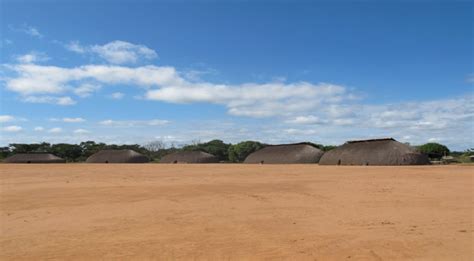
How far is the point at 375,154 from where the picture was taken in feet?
134

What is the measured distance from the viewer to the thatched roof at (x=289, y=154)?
53.7 m

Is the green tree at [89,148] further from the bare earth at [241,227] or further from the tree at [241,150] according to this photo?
the bare earth at [241,227]

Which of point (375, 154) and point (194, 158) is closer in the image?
point (375, 154)

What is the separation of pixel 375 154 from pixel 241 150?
3992 centimetres

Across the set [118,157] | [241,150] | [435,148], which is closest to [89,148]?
[118,157]

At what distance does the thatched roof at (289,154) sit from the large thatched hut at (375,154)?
6.98 meters

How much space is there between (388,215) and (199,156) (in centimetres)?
5896

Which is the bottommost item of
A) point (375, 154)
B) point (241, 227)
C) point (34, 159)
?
point (241, 227)

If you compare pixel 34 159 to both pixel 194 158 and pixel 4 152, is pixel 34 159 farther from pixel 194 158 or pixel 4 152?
pixel 194 158

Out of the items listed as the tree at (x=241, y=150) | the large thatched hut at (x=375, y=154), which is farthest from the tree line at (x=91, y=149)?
the large thatched hut at (x=375, y=154)

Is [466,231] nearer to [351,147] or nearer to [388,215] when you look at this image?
[388,215]

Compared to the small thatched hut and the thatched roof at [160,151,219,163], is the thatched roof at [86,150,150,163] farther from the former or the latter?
the small thatched hut

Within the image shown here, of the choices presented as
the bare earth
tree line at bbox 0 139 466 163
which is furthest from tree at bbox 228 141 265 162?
the bare earth

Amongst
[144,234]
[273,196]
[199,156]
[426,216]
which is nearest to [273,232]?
[144,234]
